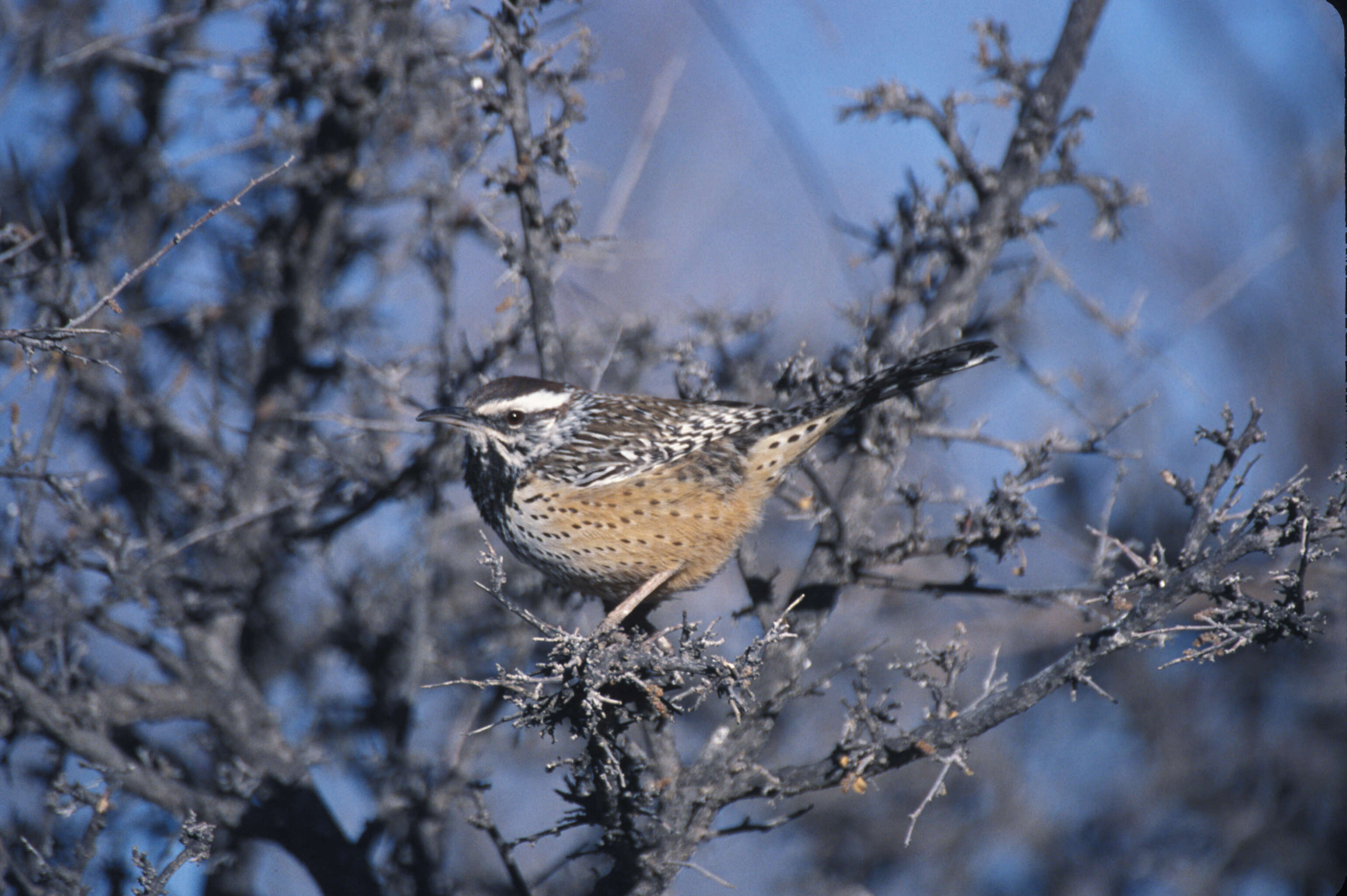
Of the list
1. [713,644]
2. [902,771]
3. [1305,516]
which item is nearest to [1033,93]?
[1305,516]

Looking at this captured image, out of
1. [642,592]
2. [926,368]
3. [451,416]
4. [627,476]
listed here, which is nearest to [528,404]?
[451,416]

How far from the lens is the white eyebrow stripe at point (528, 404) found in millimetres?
3281

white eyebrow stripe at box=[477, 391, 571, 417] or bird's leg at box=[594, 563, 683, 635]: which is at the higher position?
white eyebrow stripe at box=[477, 391, 571, 417]

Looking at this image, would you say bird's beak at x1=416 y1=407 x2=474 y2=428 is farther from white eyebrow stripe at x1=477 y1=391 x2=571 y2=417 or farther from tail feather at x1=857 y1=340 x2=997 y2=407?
tail feather at x1=857 y1=340 x2=997 y2=407

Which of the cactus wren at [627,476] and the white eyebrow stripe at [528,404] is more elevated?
the white eyebrow stripe at [528,404]

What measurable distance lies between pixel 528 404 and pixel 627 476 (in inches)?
16.0

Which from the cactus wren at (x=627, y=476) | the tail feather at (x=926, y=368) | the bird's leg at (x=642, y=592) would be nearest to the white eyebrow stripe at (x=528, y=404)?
the cactus wren at (x=627, y=476)

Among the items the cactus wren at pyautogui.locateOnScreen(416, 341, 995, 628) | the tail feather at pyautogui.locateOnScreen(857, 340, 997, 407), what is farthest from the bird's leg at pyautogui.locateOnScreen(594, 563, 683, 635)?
the tail feather at pyautogui.locateOnScreen(857, 340, 997, 407)

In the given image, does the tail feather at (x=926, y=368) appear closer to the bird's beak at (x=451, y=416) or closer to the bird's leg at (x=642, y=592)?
the bird's leg at (x=642, y=592)

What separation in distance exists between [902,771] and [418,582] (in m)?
2.86

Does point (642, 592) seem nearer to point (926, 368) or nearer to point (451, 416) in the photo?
point (451, 416)

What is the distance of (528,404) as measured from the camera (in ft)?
10.9

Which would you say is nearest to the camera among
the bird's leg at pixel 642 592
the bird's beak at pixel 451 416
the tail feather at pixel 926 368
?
the tail feather at pixel 926 368

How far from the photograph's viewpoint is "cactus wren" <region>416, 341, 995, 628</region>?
3225 millimetres
